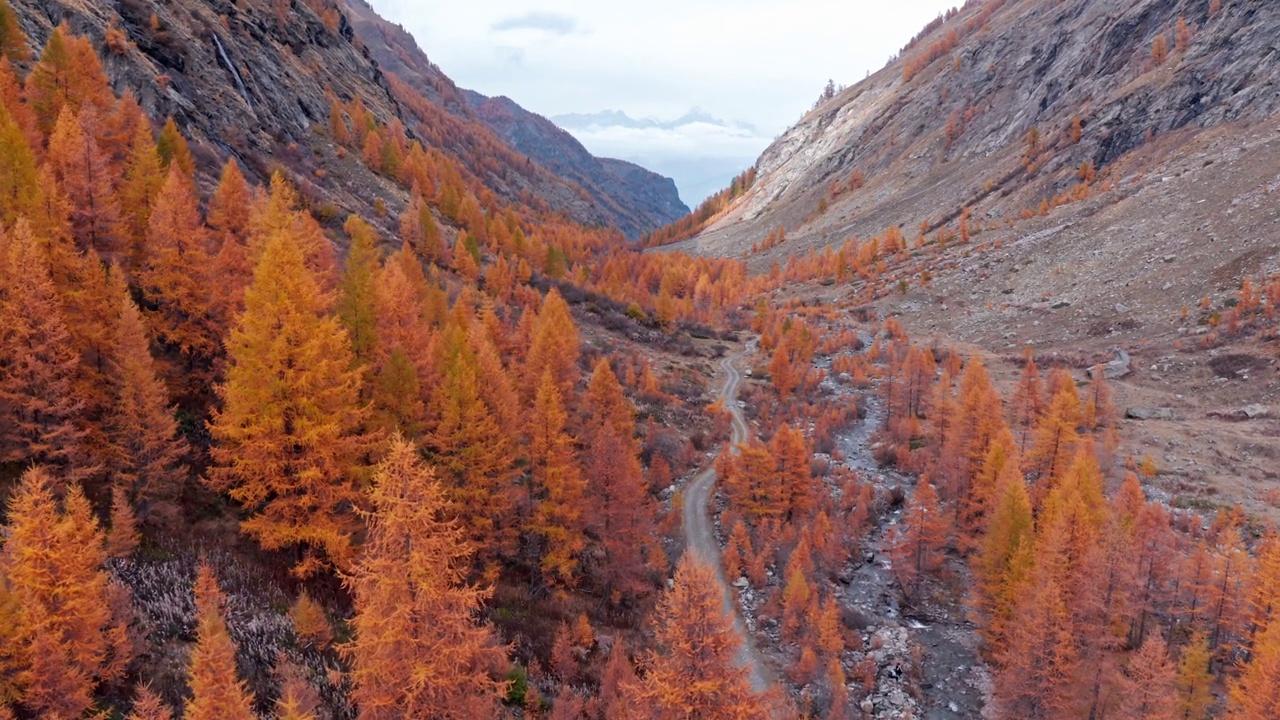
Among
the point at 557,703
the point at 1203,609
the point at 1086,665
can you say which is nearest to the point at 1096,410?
the point at 1203,609

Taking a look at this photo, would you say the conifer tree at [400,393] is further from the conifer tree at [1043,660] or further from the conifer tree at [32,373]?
the conifer tree at [1043,660]

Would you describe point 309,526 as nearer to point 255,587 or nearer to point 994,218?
point 255,587

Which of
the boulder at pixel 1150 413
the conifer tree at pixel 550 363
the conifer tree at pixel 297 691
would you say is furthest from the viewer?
the boulder at pixel 1150 413

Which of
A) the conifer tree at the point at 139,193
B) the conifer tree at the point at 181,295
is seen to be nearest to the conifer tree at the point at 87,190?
the conifer tree at the point at 139,193

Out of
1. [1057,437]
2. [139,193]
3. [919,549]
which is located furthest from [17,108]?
[1057,437]

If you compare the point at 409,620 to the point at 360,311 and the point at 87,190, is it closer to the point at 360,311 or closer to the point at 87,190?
the point at 360,311

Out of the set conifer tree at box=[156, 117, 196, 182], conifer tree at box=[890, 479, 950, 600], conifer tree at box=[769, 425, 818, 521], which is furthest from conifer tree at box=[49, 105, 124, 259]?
conifer tree at box=[890, 479, 950, 600]
